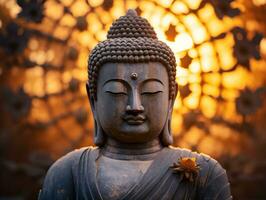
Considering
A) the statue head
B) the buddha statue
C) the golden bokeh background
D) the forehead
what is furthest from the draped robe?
the golden bokeh background

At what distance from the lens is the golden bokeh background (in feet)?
43.4

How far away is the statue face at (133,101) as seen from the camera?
5137 mm

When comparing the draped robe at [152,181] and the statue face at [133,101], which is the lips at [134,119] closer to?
the statue face at [133,101]

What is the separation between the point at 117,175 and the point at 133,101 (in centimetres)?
46

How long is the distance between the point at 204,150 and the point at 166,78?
27.2 feet

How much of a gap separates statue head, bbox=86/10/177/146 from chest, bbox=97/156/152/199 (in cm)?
15

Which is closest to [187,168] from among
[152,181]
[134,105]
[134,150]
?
[152,181]

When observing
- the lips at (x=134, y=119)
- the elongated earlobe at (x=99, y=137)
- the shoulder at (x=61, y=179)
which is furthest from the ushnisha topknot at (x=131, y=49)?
the shoulder at (x=61, y=179)

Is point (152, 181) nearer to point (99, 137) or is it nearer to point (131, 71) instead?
point (99, 137)

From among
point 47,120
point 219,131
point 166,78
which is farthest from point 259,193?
point 166,78

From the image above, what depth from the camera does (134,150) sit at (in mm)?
Answer: 5250

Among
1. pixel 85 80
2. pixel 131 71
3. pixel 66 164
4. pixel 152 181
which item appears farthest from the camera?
pixel 85 80

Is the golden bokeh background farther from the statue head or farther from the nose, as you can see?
the nose

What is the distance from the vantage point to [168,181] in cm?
508
